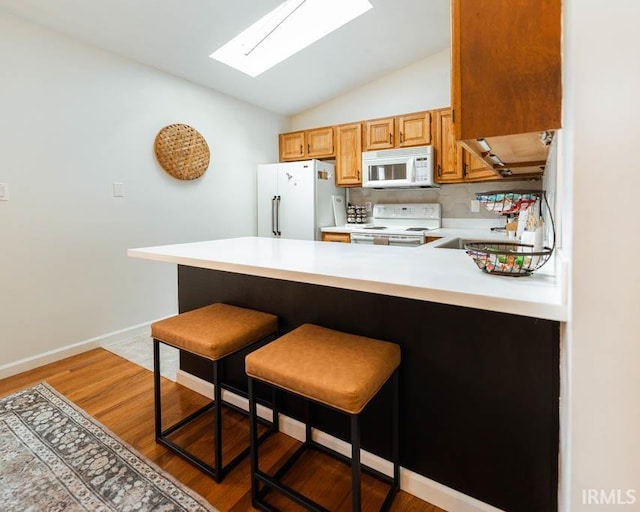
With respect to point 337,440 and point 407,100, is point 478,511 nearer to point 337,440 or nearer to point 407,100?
point 337,440

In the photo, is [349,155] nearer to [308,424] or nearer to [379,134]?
[379,134]

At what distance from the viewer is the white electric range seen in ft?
11.3

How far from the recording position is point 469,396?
3.89 ft

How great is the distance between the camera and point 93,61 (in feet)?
8.74

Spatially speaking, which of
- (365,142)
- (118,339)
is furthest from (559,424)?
(365,142)

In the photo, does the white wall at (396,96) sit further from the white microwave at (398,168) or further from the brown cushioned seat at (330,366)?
the brown cushioned seat at (330,366)

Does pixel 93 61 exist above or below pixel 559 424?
above

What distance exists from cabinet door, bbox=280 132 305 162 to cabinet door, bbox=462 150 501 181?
191 centimetres

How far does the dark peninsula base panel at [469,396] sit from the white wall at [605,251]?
1.12 ft

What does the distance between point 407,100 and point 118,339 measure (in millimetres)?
3693

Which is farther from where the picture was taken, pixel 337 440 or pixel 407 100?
pixel 407 100

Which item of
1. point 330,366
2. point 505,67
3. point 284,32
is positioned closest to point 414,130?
point 284,32

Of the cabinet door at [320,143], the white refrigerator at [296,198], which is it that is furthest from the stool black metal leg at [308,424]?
the cabinet door at [320,143]

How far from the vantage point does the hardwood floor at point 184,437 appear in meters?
1.34
